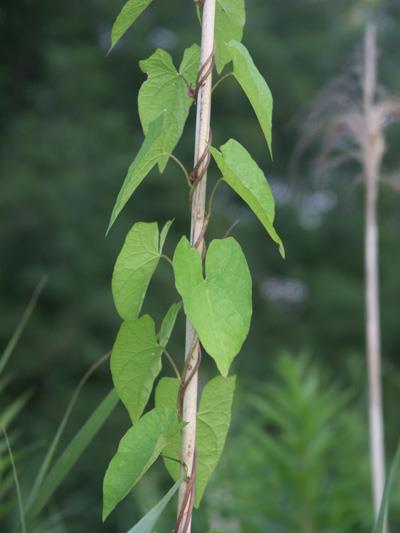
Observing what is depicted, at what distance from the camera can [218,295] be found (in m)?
0.55

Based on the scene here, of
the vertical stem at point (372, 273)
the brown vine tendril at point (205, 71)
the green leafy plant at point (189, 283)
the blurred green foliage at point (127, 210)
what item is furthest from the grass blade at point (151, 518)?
the blurred green foliage at point (127, 210)

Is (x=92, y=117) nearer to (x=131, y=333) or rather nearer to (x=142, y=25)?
(x=142, y=25)

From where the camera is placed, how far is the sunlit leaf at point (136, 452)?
560mm

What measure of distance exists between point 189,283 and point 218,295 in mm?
17

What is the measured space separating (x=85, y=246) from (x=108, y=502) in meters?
7.07

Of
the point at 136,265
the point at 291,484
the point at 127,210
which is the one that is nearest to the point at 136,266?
the point at 136,265

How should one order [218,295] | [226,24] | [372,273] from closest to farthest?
[218,295] → [226,24] → [372,273]

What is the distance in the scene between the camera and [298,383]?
8.04 ft

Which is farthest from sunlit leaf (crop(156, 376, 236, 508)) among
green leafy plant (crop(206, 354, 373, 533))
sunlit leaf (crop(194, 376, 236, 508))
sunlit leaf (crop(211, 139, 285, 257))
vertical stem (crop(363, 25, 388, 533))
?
green leafy plant (crop(206, 354, 373, 533))

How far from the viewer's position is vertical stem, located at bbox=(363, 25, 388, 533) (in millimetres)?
1634

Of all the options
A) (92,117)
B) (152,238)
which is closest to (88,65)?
(92,117)

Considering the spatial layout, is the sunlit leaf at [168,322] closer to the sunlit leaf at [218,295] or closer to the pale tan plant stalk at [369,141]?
the sunlit leaf at [218,295]

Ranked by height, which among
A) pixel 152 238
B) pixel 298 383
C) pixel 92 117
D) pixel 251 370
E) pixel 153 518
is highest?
pixel 92 117

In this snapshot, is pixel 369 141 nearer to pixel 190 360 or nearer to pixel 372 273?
pixel 372 273
